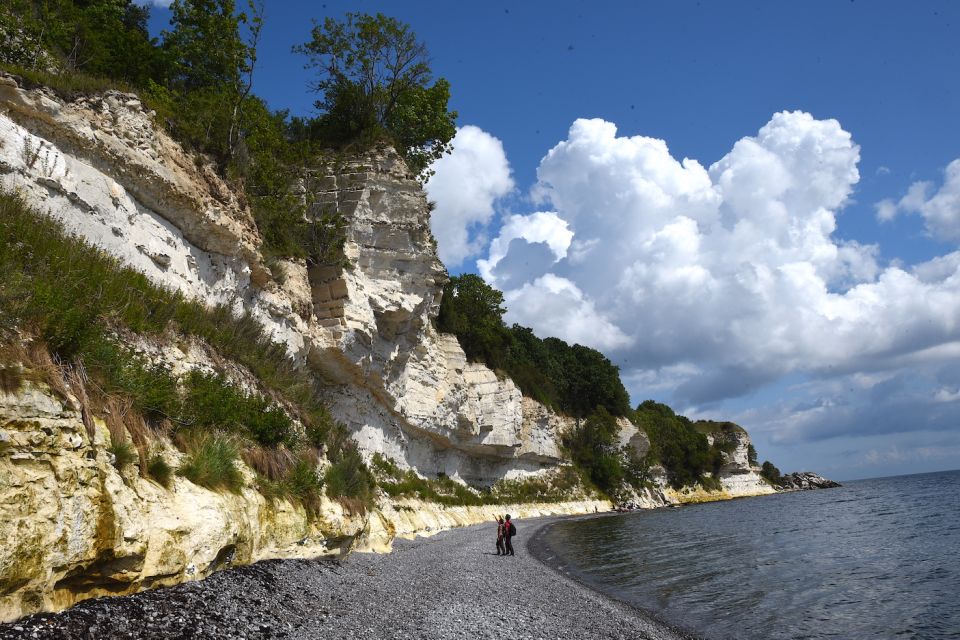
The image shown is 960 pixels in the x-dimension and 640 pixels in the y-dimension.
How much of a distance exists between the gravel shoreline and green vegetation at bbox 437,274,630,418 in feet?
77.2

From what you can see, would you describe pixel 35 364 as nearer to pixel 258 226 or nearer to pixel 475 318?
pixel 258 226

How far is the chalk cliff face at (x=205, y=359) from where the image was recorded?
527 cm

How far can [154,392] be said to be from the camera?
787cm

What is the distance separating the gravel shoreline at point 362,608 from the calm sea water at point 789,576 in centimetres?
186

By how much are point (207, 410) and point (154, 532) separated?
10.8 feet

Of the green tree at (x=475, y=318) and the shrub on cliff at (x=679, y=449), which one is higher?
the green tree at (x=475, y=318)

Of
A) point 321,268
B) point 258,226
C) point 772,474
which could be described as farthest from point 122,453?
point 772,474

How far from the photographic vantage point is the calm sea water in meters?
10.6

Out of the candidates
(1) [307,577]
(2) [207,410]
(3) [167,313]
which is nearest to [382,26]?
(3) [167,313]

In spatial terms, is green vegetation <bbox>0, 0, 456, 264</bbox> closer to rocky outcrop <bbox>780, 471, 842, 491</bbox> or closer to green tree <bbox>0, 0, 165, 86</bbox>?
green tree <bbox>0, 0, 165, 86</bbox>

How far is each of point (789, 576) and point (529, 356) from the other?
1706 inches

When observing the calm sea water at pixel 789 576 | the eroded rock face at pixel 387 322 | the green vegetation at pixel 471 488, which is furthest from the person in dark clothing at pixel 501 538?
the eroded rock face at pixel 387 322

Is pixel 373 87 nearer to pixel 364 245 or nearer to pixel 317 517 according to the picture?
pixel 364 245

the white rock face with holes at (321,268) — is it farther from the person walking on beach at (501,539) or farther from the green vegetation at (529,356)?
the person walking on beach at (501,539)
